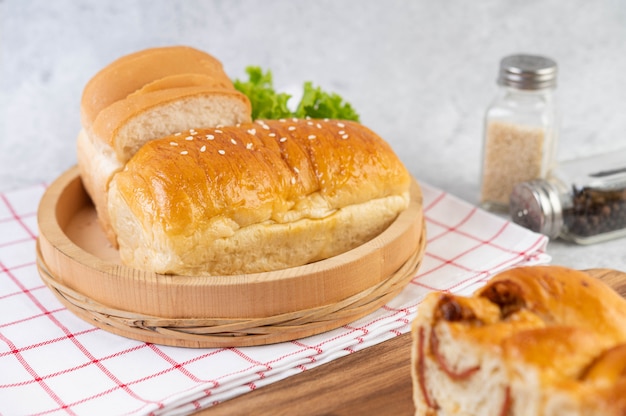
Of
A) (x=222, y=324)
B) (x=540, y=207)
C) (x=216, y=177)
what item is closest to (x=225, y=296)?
(x=222, y=324)

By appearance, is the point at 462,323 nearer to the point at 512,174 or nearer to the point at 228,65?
the point at 512,174

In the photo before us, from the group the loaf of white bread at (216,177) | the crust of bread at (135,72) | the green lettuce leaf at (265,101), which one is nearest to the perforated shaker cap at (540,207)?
the loaf of white bread at (216,177)

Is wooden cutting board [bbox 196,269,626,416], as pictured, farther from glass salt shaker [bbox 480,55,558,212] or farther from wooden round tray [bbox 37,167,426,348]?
glass salt shaker [bbox 480,55,558,212]

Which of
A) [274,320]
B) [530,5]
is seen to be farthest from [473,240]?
[530,5]

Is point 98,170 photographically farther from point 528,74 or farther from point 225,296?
point 528,74

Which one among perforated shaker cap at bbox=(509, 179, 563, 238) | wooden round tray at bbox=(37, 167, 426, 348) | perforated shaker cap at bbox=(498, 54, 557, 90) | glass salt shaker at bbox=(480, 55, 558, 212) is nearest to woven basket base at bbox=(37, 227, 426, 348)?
wooden round tray at bbox=(37, 167, 426, 348)
